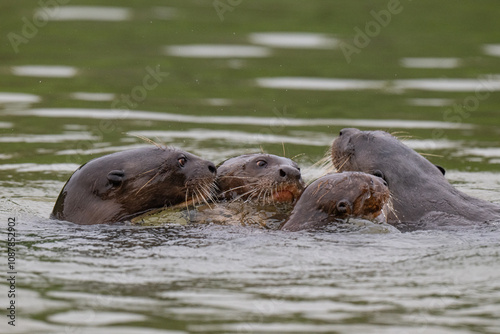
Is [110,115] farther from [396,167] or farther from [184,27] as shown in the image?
[396,167]

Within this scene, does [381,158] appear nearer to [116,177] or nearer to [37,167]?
[116,177]

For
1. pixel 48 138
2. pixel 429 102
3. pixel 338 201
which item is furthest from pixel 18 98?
pixel 338 201

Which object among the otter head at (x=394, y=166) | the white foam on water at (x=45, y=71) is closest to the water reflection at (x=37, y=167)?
the otter head at (x=394, y=166)

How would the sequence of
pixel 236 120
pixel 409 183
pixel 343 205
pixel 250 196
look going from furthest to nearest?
pixel 236 120
pixel 250 196
pixel 409 183
pixel 343 205

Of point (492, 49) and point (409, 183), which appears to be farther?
point (492, 49)

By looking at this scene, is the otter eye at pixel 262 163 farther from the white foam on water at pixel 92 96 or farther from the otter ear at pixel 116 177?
the white foam on water at pixel 92 96

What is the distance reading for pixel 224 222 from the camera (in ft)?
28.0

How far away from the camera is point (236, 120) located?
13641 millimetres

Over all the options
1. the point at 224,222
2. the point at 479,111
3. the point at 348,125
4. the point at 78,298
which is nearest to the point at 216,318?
the point at 78,298

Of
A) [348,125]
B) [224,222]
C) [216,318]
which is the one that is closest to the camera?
[216,318]

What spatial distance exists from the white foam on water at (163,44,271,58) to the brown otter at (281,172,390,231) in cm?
871

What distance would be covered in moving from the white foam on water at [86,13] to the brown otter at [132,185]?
10.1m

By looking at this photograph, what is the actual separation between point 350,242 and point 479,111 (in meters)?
7.21

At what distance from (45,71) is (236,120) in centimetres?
377
